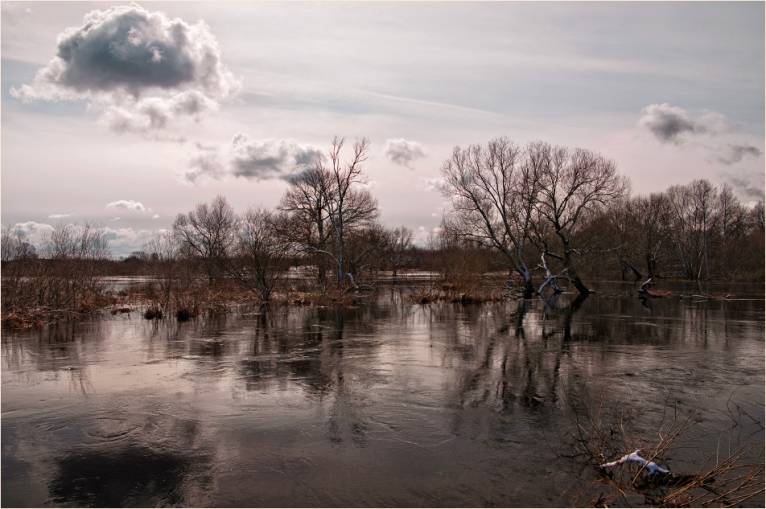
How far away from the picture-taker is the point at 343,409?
9141 millimetres

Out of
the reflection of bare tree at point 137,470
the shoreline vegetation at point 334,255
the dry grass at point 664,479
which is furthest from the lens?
the shoreline vegetation at point 334,255

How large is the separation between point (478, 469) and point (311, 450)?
87.6 inches

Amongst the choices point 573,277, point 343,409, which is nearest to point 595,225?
point 573,277

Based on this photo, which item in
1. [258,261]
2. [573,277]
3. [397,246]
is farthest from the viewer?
[397,246]

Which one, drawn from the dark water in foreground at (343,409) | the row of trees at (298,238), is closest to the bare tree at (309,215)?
the row of trees at (298,238)

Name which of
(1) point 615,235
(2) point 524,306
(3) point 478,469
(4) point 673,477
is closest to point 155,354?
(3) point 478,469

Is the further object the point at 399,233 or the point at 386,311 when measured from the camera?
the point at 399,233

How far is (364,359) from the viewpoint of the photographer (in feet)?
44.3

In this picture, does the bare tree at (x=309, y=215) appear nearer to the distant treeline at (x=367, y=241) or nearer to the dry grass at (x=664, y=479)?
the distant treeline at (x=367, y=241)

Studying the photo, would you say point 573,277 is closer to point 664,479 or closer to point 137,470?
point 664,479

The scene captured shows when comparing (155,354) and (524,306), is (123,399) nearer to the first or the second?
(155,354)

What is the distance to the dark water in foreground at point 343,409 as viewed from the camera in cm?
623

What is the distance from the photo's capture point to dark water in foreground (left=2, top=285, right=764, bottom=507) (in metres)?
6.23

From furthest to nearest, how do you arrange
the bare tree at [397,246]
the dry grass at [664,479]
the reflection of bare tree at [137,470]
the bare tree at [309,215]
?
the bare tree at [397,246]
the bare tree at [309,215]
the reflection of bare tree at [137,470]
the dry grass at [664,479]
